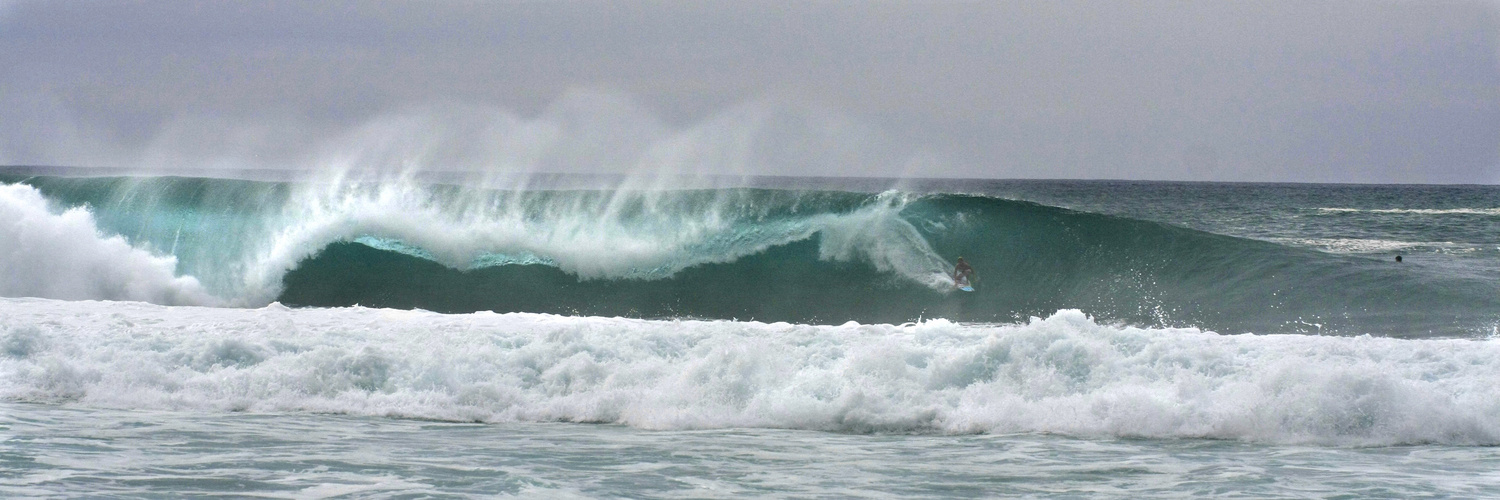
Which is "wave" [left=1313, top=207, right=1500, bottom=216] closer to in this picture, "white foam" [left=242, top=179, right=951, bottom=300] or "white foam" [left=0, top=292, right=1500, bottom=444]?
"white foam" [left=242, top=179, right=951, bottom=300]

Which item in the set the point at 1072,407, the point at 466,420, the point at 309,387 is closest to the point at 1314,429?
the point at 1072,407

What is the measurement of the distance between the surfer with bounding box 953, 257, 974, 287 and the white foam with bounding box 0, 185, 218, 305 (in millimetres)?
10333

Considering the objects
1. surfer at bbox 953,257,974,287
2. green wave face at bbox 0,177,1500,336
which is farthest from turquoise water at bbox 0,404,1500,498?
surfer at bbox 953,257,974,287

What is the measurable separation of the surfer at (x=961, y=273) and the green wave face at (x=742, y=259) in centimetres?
15

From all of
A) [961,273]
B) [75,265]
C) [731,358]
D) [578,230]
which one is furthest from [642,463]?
[75,265]

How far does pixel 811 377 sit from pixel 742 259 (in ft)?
24.6

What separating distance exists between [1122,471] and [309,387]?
6.21 metres

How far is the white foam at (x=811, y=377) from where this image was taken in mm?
8719

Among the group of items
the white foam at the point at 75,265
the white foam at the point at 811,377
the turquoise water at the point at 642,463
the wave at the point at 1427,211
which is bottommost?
the turquoise water at the point at 642,463

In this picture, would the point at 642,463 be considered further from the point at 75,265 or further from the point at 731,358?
the point at 75,265

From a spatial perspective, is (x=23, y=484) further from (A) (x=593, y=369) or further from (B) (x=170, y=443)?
(A) (x=593, y=369)

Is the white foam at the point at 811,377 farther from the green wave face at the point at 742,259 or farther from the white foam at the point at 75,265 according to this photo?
the white foam at the point at 75,265

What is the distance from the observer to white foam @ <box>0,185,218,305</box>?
16984 mm

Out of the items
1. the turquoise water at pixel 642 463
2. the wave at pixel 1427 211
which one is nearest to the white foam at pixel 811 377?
the turquoise water at pixel 642 463
